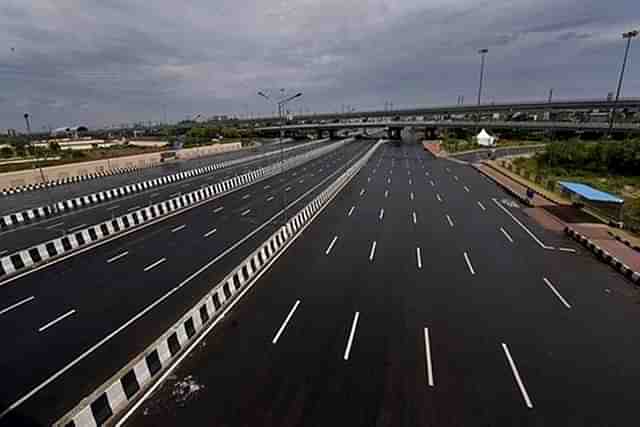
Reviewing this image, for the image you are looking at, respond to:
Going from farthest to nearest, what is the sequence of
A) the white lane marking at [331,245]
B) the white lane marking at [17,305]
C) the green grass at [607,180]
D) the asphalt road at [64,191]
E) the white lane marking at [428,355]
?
the asphalt road at [64,191] → the green grass at [607,180] → the white lane marking at [331,245] → the white lane marking at [17,305] → the white lane marking at [428,355]

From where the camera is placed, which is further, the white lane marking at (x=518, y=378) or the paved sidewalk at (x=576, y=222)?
the paved sidewalk at (x=576, y=222)

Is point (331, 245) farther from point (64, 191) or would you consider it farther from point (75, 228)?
point (64, 191)

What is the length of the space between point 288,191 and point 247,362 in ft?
96.0

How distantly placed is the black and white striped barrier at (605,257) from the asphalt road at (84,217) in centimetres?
3267

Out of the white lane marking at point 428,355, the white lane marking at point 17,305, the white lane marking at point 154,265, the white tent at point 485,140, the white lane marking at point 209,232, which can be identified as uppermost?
the white tent at point 485,140

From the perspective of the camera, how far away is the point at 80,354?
10469 millimetres

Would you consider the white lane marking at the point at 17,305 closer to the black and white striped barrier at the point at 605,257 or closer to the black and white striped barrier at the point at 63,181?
the black and white striped barrier at the point at 605,257

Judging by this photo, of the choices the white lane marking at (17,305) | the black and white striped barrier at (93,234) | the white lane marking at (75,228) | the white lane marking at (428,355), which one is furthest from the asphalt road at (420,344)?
the white lane marking at (75,228)

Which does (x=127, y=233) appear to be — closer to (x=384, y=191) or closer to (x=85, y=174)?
(x=384, y=191)

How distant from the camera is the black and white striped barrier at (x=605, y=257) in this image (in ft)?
51.7

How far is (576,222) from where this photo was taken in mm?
24406

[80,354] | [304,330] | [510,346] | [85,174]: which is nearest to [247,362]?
[304,330]

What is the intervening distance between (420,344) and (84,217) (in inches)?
1100

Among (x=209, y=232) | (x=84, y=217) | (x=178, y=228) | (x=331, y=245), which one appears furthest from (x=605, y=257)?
(x=84, y=217)
